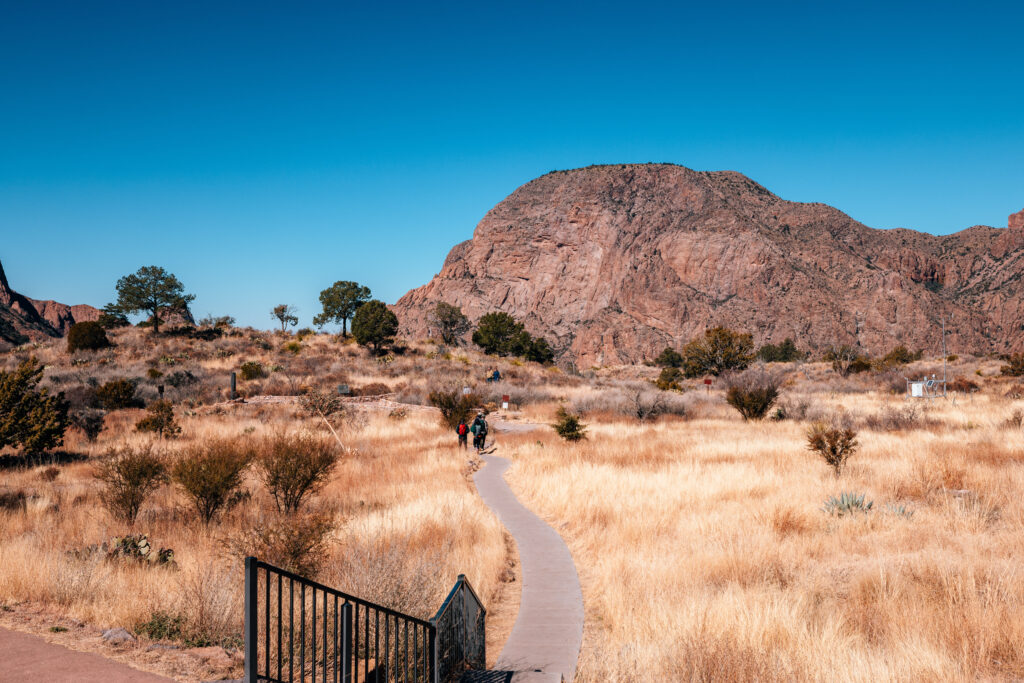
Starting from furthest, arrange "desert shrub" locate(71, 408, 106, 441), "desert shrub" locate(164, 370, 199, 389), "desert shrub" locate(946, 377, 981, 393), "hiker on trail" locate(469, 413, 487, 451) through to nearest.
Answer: "desert shrub" locate(164, 370, 199, 389)
"desert shrub" locate(946, 377, 981, 393)
"desert shrub" locate(71, 408, 106, 441)
"hiker on trail" locate(469, 413, 487, 451)

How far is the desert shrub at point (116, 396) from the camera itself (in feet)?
100

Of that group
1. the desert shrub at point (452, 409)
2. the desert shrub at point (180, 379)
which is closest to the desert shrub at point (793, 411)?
the desert shrub at point (452, 409)

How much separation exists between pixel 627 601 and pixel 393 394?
32.9m

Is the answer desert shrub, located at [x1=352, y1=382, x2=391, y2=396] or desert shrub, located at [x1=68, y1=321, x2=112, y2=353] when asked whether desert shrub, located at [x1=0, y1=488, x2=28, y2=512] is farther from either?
desert shrub, located at [x1=68, y1=321, x2=112, y2=353]

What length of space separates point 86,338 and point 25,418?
3538 centimetres

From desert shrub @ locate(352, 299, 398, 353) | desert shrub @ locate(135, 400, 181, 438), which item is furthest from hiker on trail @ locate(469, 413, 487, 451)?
desert shrub @ locate(352, 299, 398, 353)

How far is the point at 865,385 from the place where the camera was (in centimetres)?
4409

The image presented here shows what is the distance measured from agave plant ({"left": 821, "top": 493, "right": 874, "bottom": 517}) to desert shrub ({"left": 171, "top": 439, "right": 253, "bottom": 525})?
1121 cm

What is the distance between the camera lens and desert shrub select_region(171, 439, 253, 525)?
11.7 meters

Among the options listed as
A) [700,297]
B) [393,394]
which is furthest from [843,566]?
[700,297]

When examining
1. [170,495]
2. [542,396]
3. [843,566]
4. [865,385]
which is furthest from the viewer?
[865,385]

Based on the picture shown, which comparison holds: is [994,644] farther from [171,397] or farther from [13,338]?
[13,338]

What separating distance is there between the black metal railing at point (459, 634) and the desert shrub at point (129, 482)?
29.5ft

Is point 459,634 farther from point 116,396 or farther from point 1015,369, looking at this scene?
point 1015,369
